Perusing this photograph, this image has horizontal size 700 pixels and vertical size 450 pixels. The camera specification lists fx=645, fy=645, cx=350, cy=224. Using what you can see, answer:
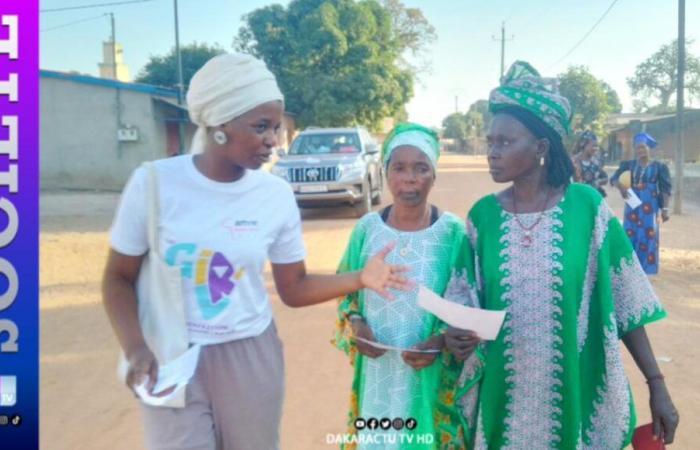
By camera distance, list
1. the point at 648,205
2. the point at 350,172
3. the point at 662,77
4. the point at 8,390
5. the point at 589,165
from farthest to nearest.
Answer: the point at 662,77, the point at 350,172, the point at 589,165, the point at 648,205, the point at 8,390

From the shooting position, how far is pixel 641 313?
2025mm

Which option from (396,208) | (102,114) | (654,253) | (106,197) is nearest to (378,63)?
(102,114)

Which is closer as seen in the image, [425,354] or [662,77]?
[425,354]

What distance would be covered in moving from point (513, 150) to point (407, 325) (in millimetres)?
707

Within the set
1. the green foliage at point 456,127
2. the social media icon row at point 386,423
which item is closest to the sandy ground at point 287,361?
the social media icon row at point 386,423

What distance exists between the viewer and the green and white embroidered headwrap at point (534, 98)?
2.07 metres

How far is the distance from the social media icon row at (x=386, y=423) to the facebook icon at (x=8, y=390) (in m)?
2.41

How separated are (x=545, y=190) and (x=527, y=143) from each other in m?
0.17

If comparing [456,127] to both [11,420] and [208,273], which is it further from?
[208,273]

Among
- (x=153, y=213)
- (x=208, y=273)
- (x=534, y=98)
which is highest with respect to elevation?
(x=534, y=98)

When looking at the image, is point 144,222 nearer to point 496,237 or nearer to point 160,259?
point 160,259

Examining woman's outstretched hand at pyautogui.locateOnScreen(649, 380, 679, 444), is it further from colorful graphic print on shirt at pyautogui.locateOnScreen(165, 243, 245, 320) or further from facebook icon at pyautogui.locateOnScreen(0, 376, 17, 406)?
facebook icon at pyautogui.locateOnScreen(0, 376, 17, 406)

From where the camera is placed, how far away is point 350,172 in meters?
12.2

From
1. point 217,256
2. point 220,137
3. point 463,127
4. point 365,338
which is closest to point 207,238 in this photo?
point 217,256
